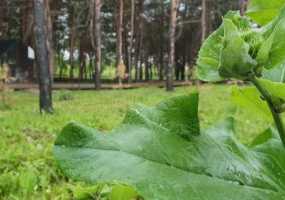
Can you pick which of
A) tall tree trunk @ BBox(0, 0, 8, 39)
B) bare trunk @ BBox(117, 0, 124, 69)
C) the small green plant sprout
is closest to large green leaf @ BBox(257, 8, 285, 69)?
the small green plant sprout

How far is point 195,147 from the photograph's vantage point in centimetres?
72

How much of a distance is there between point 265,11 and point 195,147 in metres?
0.26

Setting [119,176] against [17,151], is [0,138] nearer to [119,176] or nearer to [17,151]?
[17,151]

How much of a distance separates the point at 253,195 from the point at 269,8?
302 mm

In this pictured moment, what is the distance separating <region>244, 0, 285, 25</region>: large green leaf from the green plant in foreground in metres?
0.13

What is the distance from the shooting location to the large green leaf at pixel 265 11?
33.9 inches

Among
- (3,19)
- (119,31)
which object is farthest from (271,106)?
(3,19)

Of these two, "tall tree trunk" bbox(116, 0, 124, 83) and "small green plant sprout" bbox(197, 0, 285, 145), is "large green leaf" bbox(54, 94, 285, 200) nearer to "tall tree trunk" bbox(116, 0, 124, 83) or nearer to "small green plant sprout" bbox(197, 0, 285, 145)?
"small green plant sprout" bbox(197, 0, 285, 145)

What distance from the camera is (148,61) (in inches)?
1708

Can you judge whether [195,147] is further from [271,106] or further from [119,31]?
[119,31]

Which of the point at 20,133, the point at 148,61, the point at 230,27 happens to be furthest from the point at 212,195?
the point at 148,61

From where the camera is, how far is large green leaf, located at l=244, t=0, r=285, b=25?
2.82 feet

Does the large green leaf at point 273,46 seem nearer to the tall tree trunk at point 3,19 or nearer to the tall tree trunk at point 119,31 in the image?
the tall tree trunk at point 119,31

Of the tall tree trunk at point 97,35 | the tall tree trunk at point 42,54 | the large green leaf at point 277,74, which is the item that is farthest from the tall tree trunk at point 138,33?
the large green leaf at point 277,74
